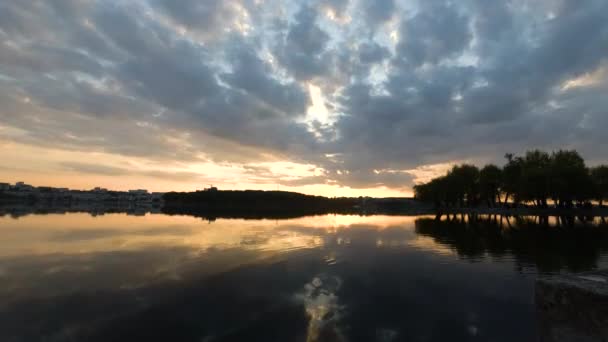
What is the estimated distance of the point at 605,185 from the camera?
92.2 m

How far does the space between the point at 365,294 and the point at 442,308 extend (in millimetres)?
3628

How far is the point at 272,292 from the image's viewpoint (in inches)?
627

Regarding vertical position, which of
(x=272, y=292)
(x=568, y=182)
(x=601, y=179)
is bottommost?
(x=272, y=292)

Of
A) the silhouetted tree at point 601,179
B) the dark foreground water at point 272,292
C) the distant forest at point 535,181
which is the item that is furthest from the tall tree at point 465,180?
the dark foreground water at point 272,292

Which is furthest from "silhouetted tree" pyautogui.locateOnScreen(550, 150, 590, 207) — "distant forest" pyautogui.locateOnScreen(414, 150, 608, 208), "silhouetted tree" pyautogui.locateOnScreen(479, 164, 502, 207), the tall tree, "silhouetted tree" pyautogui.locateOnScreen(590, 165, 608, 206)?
the tall tree

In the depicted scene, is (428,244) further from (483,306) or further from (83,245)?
(83,245)

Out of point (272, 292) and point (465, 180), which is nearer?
point (272, 292)

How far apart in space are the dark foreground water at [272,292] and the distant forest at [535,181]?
213 feet

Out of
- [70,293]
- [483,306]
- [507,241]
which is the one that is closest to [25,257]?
[70,293]

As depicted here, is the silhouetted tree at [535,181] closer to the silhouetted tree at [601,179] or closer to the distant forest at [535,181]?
the distant forest at [535,181]

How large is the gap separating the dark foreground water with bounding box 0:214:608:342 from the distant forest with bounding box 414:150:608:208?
64781mm

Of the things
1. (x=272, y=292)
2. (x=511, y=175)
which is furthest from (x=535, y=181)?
(x=272, y=292)

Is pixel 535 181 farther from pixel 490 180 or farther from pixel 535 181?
pixel 490 180

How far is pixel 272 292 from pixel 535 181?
9196cm
